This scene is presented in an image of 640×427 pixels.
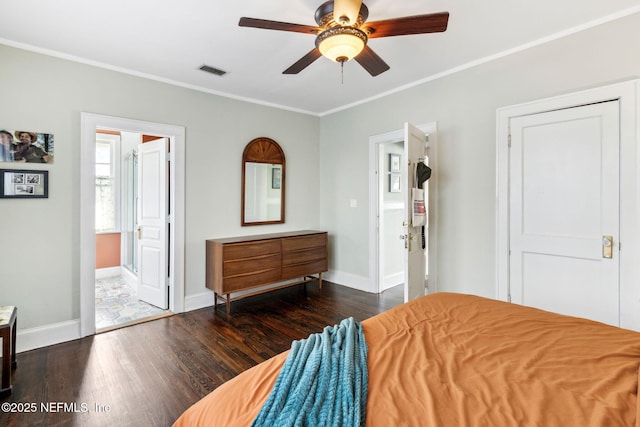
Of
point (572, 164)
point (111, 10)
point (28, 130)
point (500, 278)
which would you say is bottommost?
point (500, 278)

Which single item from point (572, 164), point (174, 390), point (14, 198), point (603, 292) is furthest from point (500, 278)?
point (14, 198)

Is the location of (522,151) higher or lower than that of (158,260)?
higher

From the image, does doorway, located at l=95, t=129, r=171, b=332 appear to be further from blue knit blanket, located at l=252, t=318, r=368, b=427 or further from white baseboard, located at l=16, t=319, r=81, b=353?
blue knit blanket, located at l=252, t=318, r=368, b=427

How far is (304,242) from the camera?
14.3ft

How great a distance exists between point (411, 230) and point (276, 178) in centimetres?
218

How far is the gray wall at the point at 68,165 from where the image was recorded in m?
2.71

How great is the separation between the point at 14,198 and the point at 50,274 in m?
0.73

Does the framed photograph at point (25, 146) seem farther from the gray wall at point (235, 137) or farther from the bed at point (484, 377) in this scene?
the bed at point (484, 377)

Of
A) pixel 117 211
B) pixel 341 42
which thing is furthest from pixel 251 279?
pixel 117 211

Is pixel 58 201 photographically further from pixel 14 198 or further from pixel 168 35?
pixel 168 35

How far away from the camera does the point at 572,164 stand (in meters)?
2.61

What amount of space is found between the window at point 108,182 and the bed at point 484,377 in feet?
17.2

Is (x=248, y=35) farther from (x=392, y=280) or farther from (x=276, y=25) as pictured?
(x=392, y=280)

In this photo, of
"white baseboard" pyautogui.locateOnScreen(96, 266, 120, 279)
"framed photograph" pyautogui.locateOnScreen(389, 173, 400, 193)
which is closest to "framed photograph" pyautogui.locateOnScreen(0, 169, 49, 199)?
"white baseboard" pyautogui.locateOnScreen(96, 266, 120, 279)
